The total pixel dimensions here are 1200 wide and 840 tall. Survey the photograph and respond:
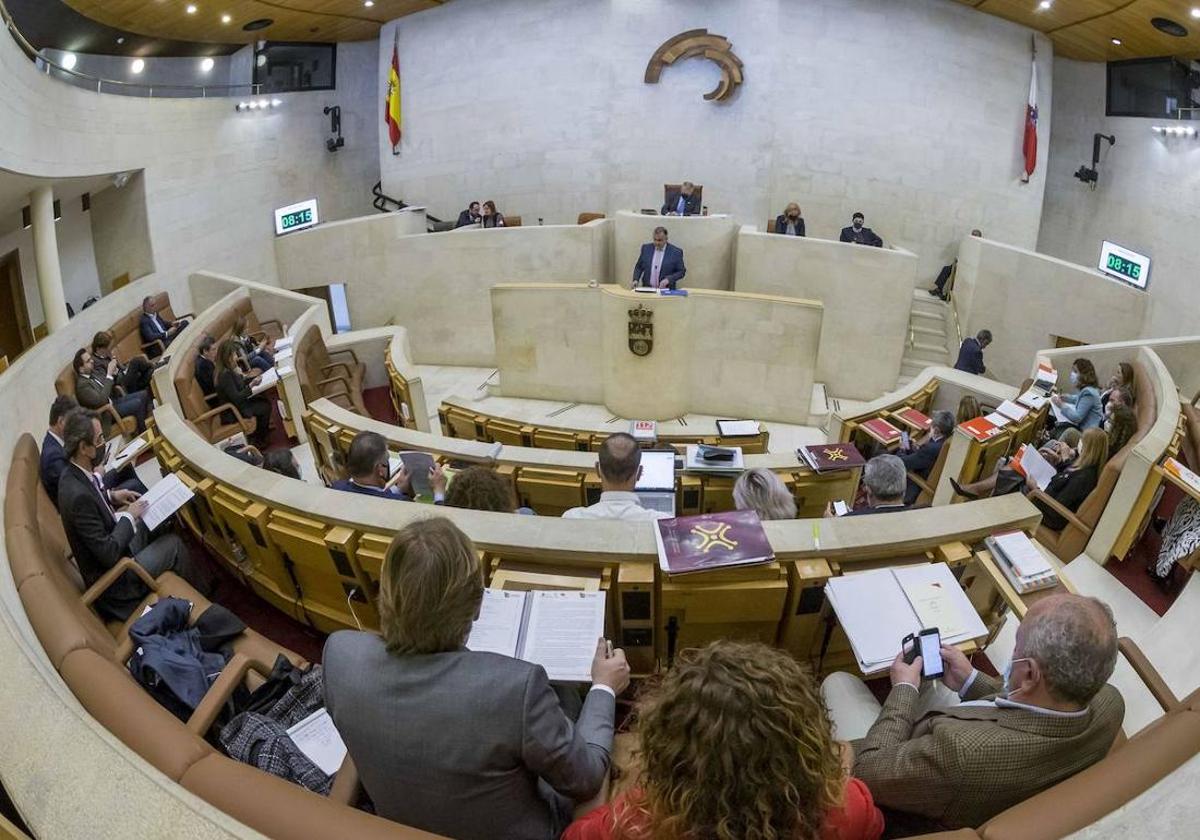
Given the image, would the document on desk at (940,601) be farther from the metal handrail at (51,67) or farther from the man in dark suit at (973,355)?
the metal handrail at (51,67)

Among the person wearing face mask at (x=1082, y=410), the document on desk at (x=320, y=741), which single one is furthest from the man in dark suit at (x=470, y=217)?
the document on desk at (x=320, y=741)

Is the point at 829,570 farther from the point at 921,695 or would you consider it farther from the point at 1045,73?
the point at 1045,73

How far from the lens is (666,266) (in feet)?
32.1

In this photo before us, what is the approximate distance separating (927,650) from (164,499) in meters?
3.45

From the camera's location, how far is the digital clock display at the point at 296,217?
11727mm

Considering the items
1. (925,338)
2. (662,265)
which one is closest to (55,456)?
(662,265)

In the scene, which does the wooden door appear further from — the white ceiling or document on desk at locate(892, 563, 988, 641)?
document on desk at locate(892, 563, 988, 641)

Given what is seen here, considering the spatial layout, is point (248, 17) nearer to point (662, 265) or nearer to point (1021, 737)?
point (662, 265)

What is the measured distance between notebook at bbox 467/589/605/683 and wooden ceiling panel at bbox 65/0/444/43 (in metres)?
9.60

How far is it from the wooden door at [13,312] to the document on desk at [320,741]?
8.44m

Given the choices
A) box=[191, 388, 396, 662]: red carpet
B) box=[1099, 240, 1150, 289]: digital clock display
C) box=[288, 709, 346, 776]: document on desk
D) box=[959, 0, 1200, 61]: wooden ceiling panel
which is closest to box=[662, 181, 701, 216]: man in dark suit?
box=[959, 0, 1200, 61]: wooden ceiling panel

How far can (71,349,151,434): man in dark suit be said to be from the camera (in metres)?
6.29

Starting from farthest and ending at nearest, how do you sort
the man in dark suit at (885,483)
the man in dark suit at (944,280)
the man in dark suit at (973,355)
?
the man in dark suit at (944,280)
the man in dark suit at (973,355)
the man in dark suit at (885,483)

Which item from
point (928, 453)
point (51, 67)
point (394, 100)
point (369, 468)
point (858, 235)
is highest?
point (394, 100)
